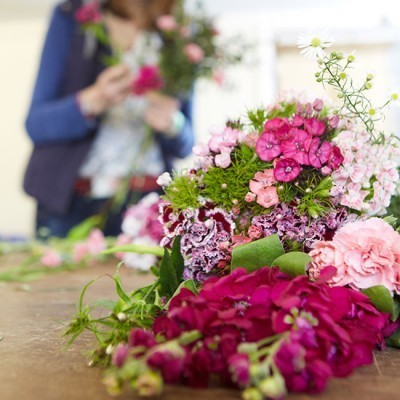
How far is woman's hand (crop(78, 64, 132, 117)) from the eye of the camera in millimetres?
1689

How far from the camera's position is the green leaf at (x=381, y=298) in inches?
21.0

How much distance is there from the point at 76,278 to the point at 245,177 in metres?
0.70

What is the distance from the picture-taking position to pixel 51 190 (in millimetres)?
1792

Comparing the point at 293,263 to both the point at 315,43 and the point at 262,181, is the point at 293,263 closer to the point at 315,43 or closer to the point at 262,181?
the point at 262,181

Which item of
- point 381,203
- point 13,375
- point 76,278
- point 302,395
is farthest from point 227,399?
point 76,278

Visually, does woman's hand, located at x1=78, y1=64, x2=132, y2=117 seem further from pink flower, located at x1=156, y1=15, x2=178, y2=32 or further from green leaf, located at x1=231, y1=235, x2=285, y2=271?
green leaf, located at x1=231, y1=235, x2=285, y2=271

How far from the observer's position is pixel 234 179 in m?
0.63

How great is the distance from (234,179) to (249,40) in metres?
3.69

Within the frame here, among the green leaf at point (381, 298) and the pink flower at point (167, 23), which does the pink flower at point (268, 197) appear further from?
the pink flower at point (167, 23)

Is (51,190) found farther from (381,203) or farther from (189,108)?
(381,203)

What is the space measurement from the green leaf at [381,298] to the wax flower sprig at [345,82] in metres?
0.17

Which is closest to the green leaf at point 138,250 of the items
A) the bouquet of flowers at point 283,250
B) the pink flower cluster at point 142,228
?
the bouquet of flowers at point 283,250

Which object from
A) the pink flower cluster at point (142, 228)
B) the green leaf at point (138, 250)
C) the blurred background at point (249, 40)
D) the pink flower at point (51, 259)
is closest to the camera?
the green leaf at point (138, 250)

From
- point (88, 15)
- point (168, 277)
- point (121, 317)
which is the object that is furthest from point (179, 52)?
point (121, 317)
